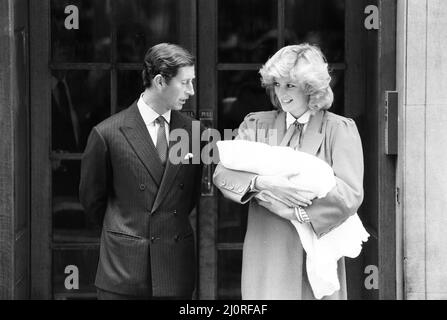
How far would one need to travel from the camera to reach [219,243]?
6047 mm

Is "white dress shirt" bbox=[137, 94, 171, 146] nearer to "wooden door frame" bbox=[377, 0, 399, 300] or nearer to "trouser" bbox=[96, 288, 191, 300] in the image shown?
"trouser" bbox=[96, 288, 191, 300]

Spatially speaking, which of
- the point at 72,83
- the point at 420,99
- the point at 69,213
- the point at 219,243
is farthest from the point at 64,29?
the point at 420,99

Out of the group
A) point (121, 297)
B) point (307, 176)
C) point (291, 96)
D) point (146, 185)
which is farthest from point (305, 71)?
point (121, 297)

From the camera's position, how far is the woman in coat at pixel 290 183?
4.65m

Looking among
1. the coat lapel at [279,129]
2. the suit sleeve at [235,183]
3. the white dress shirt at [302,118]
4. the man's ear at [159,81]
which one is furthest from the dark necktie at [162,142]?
the white dress shirt at [302,118]

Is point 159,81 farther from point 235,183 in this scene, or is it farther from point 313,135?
point 313,135

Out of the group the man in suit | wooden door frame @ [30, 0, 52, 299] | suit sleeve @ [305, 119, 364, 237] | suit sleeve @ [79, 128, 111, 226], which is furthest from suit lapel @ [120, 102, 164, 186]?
wooden door frame @ [30, 0, 52, 299]

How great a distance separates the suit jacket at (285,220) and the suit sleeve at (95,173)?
1.93 ft

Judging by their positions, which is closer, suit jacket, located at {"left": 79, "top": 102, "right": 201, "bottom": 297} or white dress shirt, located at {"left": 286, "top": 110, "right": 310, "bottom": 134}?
→ white dress shirt, located at {"left": 286, "top": 110, "right": 310, "bottom": 134}

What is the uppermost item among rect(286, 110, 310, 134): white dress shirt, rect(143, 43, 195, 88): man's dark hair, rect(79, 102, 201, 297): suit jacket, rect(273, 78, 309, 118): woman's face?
rect(143, 43, 195, 88): man's dark hair

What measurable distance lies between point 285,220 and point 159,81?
3.07ft

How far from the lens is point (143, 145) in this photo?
495 centimetres

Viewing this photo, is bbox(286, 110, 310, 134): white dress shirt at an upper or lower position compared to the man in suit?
upper

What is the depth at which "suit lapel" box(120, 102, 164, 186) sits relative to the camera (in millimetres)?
4934
